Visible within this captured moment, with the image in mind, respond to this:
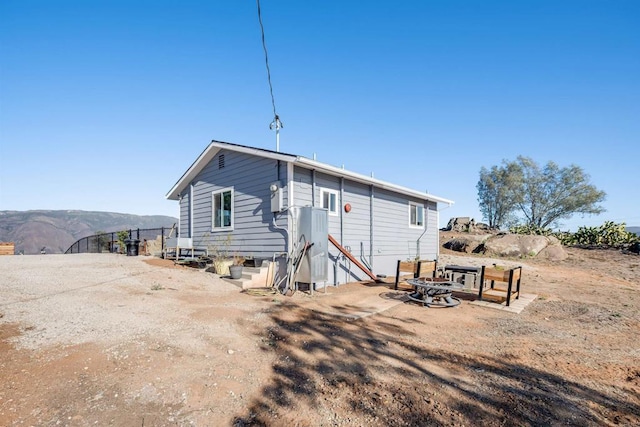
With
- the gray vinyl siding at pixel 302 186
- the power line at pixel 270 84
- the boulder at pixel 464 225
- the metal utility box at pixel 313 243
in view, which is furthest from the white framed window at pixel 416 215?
the boulder at pixel 464 225

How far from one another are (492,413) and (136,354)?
3.98 metres

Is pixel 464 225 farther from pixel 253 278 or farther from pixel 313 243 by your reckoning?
pixel 253 278

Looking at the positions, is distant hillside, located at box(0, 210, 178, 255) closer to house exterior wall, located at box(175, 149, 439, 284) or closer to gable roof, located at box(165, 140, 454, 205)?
gable roof, located at box(165, 140, 454, 205)

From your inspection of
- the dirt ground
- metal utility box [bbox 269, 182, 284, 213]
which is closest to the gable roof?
metal utility box [bbox 269, 182, 284, 213]

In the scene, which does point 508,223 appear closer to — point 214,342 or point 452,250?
point 452,250

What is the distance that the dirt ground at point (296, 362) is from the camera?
297 centimetres

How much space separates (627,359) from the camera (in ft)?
14.7

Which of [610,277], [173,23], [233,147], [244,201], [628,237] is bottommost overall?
[610,277]

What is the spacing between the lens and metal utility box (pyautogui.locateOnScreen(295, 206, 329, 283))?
28.3 ft

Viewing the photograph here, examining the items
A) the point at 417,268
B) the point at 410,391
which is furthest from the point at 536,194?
the point at 410,391

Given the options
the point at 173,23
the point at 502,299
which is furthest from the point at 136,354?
the point at 173,23

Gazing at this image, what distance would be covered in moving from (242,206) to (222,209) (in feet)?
4.18

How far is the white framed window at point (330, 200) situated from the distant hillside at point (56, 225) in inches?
1295

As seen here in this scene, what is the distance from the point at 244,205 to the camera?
10.6m
